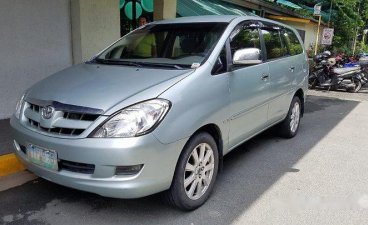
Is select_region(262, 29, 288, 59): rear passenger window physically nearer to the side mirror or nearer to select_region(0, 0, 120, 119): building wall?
the side mirror

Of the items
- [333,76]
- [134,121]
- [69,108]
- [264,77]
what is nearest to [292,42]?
[264,77]

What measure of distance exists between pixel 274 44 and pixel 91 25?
3.17 meters

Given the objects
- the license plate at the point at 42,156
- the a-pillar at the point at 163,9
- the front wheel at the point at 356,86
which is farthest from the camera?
the front wheel at the point at 356,86

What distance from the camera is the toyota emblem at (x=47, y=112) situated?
3030 millimetres

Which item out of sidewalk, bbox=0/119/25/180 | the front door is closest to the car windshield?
the front door

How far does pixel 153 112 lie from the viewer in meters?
2.90

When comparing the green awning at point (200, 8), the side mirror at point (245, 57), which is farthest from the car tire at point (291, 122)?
the green awning at point (200, 8)

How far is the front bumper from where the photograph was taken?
2760 mm

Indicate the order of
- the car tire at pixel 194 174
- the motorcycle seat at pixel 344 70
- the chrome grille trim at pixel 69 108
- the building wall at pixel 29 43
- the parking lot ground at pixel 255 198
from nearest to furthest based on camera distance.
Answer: the chrome grille trim at pixel 69 108 → the car tire at pixel 194 174 → the parking lot ground at pixel 255 198 → the building wall at pixel 29 43 → the motorcycle seat at pixel 344 70

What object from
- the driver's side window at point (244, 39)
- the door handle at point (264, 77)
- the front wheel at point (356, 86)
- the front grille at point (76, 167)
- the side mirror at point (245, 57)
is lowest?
the front wheel at point (356, 86)

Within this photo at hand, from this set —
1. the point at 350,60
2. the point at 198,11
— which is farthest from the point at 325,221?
the point at 350,60

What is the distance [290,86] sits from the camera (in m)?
5.38

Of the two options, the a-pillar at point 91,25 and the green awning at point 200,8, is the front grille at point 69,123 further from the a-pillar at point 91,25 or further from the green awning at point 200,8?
the green awning at point 200,8

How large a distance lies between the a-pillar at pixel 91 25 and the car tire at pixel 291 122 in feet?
11.1
